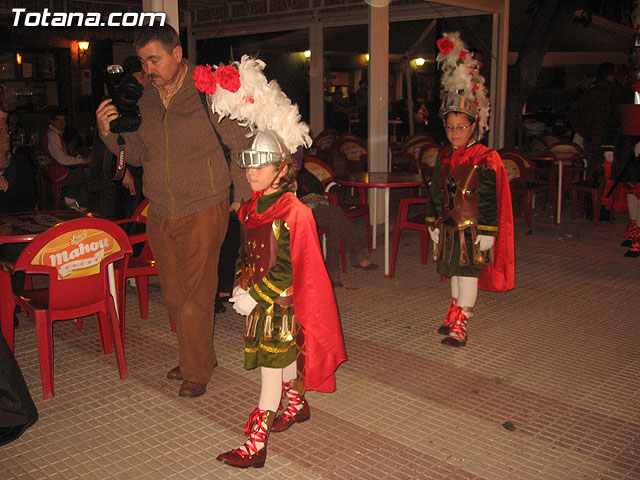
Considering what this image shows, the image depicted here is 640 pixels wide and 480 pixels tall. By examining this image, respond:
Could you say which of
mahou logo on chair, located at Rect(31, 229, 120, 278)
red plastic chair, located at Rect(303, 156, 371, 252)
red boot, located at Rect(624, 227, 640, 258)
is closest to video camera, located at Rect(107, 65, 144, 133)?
mahou logo on chair, located at Rect(31, 229, 120, 278)

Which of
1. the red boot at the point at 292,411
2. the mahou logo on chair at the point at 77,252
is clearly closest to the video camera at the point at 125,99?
the mahou logo on chair at the point at 77,252

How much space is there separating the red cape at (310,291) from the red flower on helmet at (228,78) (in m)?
0.47

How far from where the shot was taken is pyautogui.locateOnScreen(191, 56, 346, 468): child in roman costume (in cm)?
267

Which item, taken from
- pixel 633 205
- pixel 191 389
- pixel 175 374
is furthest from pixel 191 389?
pixel 633 205

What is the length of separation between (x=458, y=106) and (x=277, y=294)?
1924mm

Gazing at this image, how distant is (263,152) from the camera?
8.64ft

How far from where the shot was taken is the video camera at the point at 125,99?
311cm

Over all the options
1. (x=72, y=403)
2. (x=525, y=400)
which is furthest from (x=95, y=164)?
(x=525, y=400)

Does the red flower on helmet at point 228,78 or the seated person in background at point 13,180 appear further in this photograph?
the seated person in background at point 13,180

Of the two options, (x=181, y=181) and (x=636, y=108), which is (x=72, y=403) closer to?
(x=181, y=181)

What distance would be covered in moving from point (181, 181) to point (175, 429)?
47.4 inches

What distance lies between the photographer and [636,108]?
4.14 meters

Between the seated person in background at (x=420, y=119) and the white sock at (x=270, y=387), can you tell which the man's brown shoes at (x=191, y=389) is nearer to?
the white sock at (x=270, y=387)

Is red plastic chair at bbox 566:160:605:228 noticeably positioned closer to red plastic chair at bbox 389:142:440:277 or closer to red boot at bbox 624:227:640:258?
red boot at bbox 624:227:640:258
